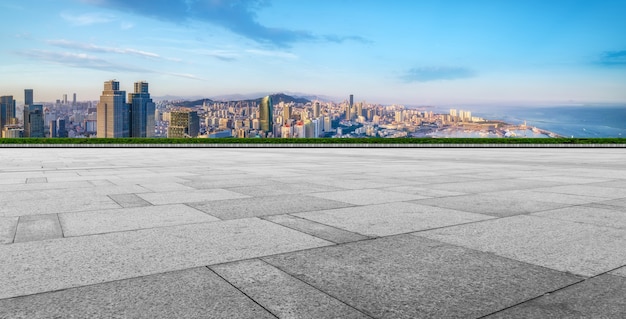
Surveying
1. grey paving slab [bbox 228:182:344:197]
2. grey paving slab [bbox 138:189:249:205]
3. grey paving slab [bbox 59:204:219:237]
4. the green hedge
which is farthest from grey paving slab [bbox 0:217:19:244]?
the green hedge

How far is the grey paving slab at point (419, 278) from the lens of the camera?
363cm

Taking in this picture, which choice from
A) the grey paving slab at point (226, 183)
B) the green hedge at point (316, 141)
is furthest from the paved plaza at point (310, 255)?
the green hedge at point (316, 141)

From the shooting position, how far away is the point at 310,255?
499 cm

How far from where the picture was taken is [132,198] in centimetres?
919

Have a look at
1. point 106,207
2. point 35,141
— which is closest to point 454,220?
point 106,207

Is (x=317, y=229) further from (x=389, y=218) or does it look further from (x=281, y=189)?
(x=281, y=189)

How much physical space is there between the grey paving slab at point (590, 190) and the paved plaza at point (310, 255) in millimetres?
365

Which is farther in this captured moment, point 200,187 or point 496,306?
point 200,187

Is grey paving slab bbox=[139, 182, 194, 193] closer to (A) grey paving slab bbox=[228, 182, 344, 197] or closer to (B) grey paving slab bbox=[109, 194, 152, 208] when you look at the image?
(B) grey paving slab bbox=[109, 194, 152, 208]

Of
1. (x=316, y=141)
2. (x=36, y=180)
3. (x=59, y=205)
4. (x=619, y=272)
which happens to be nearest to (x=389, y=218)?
(x=619, y=272)

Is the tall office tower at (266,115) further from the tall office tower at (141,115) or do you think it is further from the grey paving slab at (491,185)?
the grey paving slab at (491,185)

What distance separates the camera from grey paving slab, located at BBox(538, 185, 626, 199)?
33.3 feet

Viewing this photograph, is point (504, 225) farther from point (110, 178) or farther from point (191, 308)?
point (110, 178)

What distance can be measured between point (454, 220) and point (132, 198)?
19.2ft
